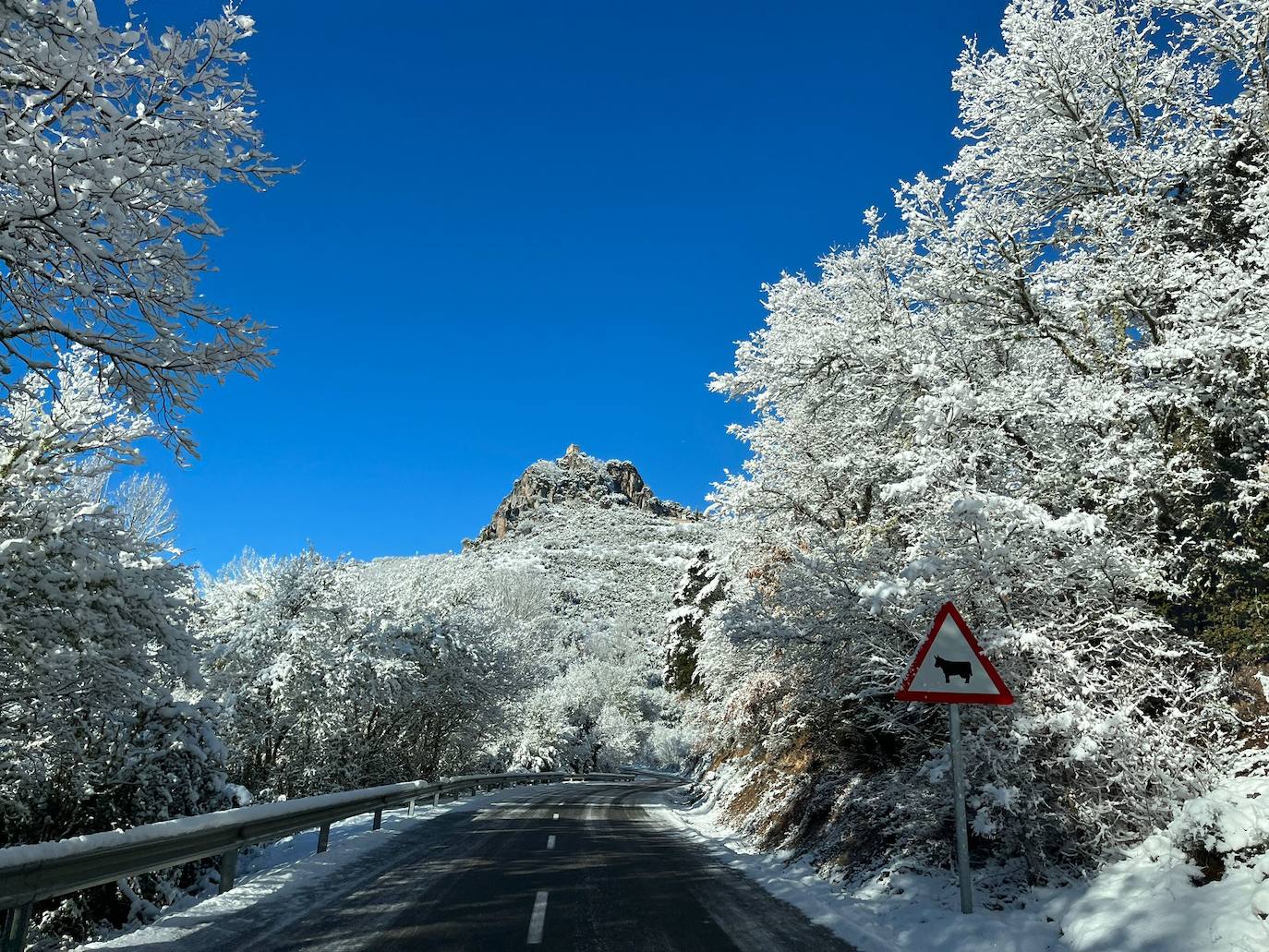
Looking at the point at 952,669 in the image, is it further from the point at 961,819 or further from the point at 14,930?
the point at 14,930

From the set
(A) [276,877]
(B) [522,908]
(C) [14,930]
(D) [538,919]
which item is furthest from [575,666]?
(C) [14,930]

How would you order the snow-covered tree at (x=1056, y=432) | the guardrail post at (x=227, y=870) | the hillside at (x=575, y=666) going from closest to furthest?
the snow-covered tree at (x=1056, y=432) < the guardrail post at (x=227, y=870) < the hillside at (x=575, y=666)

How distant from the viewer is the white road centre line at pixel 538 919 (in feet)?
18.9

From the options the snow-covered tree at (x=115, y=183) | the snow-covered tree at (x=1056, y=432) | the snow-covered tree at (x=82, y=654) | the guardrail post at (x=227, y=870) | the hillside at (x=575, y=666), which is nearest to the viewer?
the snow-covered tree at (x=115, y=183)

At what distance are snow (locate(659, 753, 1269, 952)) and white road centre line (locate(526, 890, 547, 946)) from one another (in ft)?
8.32

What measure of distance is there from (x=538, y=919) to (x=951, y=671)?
4217 millimetres

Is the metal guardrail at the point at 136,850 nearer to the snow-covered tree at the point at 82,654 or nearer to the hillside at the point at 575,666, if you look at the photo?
the snow-covered tree at the point at 82,654

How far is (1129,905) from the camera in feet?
17.2

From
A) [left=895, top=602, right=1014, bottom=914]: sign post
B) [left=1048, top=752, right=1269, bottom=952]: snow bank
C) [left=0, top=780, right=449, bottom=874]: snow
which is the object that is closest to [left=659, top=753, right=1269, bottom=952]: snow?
[left=1048, top=752, right=1269, bottom=952]: snow bank

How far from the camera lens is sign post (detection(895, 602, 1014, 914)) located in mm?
5777

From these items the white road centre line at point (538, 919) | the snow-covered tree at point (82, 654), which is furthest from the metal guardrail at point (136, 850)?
the white road centre line at point (538, 919)

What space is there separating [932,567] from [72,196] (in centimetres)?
663

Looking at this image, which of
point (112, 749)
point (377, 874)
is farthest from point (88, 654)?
point (377, 874)

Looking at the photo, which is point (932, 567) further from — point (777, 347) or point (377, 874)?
point (377, 874)
